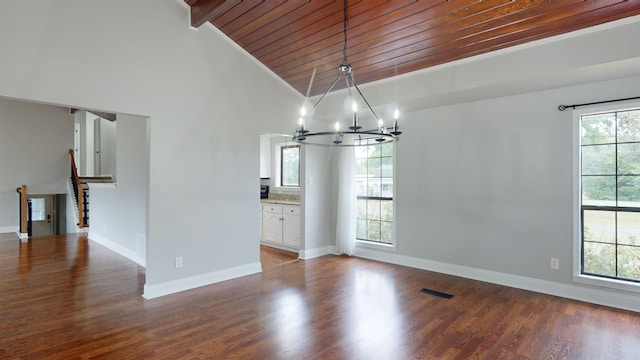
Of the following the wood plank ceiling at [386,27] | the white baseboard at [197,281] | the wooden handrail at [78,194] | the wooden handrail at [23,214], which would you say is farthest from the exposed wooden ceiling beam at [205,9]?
the wooden handrail at [23,214]

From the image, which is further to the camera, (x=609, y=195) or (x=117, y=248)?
(x=117, y=248)

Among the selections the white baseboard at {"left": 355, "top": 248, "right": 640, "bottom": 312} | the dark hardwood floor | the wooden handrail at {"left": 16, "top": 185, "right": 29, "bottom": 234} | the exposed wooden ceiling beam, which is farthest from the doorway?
the white baseboard at {"left": 355, "top": 248, "right": 640, "bottom": 312}

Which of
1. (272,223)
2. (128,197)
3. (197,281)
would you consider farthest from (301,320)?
(128,197)

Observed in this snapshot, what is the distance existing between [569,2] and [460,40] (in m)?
0.91

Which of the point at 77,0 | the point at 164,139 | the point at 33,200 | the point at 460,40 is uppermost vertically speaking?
the point at 77,0

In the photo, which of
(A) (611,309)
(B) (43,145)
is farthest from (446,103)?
(B) (43,145)

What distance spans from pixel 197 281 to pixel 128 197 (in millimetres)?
2397

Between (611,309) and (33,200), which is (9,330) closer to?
(611,309)

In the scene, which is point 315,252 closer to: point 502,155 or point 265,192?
point 265,192

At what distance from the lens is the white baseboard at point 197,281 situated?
370 cm

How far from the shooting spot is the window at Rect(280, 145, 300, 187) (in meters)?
6.92

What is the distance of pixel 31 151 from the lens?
318 inches

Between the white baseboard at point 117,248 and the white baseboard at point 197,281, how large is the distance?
4.94ft

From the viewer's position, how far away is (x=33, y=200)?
321 inches
